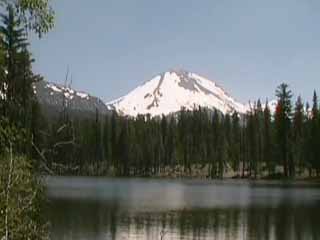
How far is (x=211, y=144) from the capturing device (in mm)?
175125

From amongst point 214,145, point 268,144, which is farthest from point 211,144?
point 268,144

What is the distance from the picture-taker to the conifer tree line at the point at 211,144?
119750 mm

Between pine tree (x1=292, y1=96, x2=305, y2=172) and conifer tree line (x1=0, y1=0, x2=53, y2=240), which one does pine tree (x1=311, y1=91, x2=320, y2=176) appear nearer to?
pine tree (x1=292, y1=96, x2=305, y2=172)

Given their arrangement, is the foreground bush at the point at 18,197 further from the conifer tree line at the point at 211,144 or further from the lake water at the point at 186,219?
the conifer tree line at the point at 211,144

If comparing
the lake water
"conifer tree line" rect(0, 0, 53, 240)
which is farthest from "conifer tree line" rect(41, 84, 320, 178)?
"conifer tree line" rect(0, 0, 53, 240)

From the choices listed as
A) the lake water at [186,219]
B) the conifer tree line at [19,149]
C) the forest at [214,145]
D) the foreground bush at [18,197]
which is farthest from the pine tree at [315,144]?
the foreground bush at [18,197]

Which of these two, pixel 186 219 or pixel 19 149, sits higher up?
pixel 19 149

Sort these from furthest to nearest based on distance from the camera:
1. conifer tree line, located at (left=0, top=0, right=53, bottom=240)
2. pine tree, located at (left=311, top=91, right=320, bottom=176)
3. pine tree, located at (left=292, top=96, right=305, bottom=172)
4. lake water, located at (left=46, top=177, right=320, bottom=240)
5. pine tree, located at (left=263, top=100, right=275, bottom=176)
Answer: pine tree, located at (left=263, top=100, right=275, bottom=176) < pine tree, located at (left=292, top=96, right=305, bottom=172) < pine tree, located at (left=311, top=91, right=320, bottom=176) < lake water, located at (left=46, top=177, right=320, bottom=240) < conifer tree line, located at (left=0, top=0, right=53, bottom=240)

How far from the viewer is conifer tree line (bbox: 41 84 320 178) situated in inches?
4715

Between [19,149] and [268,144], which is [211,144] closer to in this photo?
[268,144]

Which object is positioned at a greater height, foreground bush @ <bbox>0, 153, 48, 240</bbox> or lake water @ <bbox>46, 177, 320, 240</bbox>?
foreground bush @ <bbox>0, 153, 48, 240</bbox>

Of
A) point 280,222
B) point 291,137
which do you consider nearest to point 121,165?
point 291,137

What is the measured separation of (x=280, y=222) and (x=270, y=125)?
102m

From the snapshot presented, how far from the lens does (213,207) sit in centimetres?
5619
